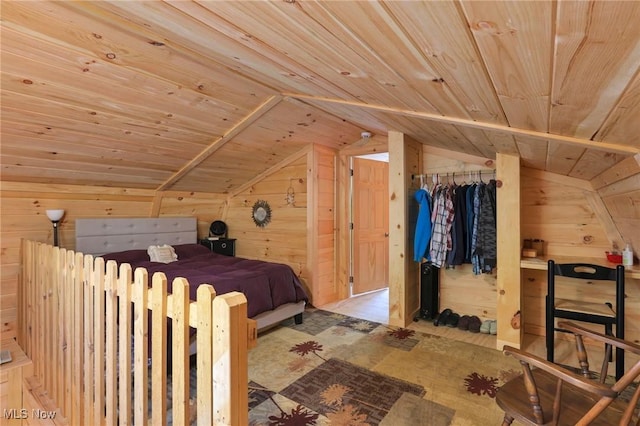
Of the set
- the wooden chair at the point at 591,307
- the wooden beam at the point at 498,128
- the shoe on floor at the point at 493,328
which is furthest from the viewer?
the shoe on floor at the point at 493,328

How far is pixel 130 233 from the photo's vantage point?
13.1 feet

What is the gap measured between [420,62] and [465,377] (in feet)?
7.56

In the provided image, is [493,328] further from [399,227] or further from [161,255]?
[161,255]

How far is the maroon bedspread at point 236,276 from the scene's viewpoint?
9.57 feet

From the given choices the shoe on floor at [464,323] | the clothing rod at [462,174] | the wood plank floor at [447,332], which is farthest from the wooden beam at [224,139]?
the shoe on floor at [464,323]

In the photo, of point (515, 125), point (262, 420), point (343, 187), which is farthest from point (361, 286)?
point (515, 125)

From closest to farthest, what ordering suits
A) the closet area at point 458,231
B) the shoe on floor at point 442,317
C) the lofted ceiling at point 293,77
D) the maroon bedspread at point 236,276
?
the lofted ceiling at point 293,77, the maroon bedspread at point 236,276, the closet area at point 458,231, the shoe on floor at point 442,317

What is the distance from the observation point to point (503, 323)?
2941 mm

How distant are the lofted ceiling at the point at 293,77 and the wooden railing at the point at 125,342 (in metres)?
0.93

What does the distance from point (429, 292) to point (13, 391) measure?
153 inches

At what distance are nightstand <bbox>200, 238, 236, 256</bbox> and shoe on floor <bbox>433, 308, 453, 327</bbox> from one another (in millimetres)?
3066

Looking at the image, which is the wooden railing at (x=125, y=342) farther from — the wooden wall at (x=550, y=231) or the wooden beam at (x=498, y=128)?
the wooden wall at (x=550, y=231)

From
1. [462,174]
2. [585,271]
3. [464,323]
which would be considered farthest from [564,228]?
[464,323]

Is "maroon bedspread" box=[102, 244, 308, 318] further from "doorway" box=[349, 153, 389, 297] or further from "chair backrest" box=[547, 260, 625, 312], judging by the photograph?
"chair backrest" box=[547, 260, 625, 312]
